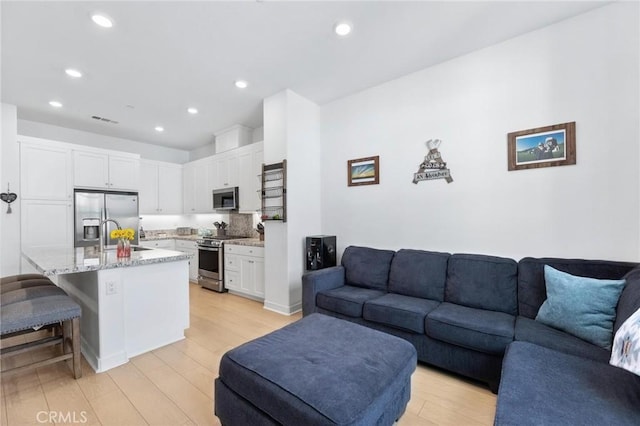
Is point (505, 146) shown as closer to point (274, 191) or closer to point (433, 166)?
point (433, 166)

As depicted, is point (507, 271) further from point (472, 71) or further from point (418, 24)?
point (418, 24)

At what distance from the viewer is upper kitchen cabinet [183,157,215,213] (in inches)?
208

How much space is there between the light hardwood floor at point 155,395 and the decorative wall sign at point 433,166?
187cm

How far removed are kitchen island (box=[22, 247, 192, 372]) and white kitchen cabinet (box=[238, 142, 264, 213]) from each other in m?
1.78

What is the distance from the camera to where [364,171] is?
11.3 ft

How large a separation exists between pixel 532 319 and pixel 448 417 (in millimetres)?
1025

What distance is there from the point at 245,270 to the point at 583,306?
3728 millimetres

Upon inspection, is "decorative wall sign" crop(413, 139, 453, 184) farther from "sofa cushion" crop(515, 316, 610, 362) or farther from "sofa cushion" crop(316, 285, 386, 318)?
"sofa cushion" crop(515, 316, 610, 362)

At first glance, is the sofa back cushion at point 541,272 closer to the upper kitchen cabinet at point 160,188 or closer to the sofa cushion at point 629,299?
the sofa cushion at point 629,299

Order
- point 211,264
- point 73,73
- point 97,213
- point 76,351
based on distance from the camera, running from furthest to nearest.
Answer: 1. point 211,264
2. point 97,213
3. point 73,73
4. point 76,351

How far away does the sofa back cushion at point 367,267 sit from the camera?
2910mm

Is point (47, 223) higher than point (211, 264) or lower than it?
higher

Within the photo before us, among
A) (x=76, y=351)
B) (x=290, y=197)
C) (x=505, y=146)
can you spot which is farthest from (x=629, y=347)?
(x=76, y=351)

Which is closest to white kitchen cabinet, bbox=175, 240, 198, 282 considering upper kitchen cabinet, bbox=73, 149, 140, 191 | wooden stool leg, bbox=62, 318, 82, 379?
upper kitchen cabinet, bbox=73, 149, 140, 191
